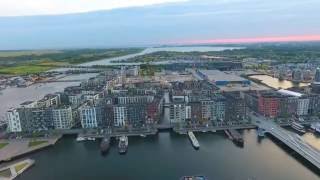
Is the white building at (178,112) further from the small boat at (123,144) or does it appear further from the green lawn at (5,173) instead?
the green lawn at (5,173)

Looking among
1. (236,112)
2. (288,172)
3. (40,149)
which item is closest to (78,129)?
(40,149)

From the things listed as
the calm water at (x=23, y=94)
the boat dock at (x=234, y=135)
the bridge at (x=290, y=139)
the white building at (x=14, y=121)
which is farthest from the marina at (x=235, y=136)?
the calm water at (x=23, y=94)

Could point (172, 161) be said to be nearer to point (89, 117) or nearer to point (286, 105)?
point (89, 117)

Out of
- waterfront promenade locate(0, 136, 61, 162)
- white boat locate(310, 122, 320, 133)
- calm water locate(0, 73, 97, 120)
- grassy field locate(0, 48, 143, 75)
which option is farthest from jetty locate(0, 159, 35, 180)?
grassy field locate(0, 48, 143, 75)

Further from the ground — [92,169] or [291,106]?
[291,106]

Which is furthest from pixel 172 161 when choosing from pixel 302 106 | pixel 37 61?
pixel 37 61

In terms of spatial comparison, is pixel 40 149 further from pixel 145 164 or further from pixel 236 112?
pixel 236 112
